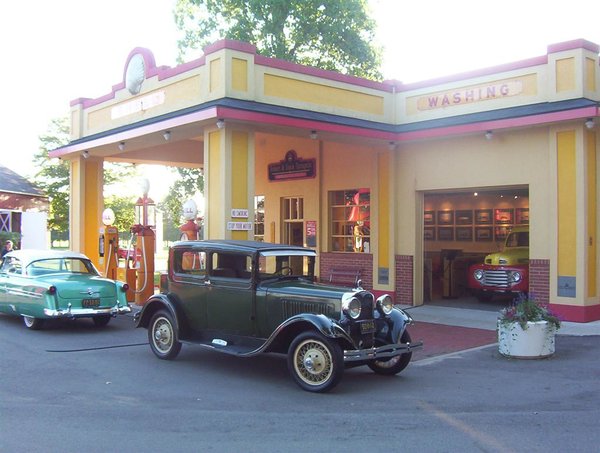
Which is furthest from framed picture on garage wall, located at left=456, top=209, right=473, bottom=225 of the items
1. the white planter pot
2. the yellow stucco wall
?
the white planter pot

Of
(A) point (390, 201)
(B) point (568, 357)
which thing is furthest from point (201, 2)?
(B) point (568, 357)

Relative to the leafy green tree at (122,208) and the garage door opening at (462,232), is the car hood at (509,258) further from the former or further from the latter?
the leafy green tree at (122,208)

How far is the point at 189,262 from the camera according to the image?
8695mm

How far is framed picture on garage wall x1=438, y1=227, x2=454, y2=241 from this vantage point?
19.5m

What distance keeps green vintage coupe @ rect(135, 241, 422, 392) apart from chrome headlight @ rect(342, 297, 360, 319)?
0.4 inches

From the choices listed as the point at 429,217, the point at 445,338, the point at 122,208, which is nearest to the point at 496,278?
the point at 445,338

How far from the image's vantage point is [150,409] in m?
6.21

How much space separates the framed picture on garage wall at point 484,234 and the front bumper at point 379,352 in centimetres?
1220

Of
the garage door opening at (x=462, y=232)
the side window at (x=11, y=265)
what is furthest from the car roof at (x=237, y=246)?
the garage door opening at (x=462, y=232)

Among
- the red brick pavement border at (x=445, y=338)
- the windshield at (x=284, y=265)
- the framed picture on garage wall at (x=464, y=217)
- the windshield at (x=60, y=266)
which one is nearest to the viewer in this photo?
the windshield at (x=284, y=265)

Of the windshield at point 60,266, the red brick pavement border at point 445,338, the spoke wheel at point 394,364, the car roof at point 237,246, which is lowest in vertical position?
the red brick pavement border at point 445,338

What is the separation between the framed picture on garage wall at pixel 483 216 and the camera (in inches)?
736

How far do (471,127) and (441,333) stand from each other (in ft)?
14.9

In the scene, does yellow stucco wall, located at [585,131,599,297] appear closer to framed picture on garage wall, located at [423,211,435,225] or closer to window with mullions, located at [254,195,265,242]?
framed picture on garage wall, located at [423,211,435,225]
